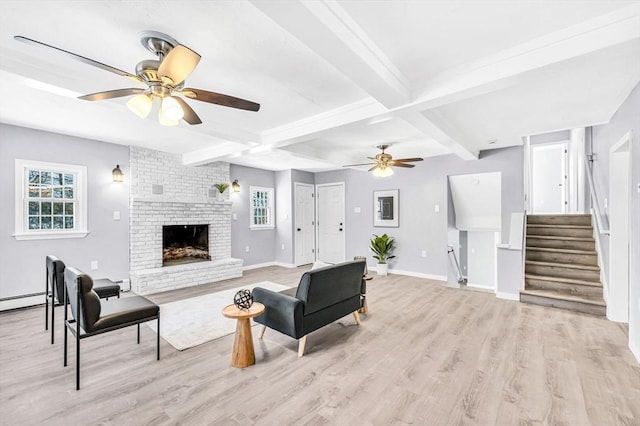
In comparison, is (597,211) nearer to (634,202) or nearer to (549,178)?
(634,202)

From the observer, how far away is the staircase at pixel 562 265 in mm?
4184

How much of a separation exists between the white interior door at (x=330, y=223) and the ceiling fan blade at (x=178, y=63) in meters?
5.92

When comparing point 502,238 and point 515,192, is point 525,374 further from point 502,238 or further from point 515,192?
point 515,192

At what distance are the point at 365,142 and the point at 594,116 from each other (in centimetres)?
289

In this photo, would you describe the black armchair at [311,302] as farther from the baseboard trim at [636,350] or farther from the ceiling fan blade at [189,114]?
the baseboard trim at [636,350]

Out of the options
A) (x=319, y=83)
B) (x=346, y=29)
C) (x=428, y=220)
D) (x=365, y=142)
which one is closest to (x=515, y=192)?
(x=428, y=220)

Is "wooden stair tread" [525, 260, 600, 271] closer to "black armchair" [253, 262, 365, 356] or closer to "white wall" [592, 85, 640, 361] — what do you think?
"white wall" [592, 85, 640, 361]

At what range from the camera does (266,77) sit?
2.53 m

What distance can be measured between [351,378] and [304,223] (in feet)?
18.2

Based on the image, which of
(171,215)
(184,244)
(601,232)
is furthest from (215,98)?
(601,232)

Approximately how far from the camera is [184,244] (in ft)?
20.0

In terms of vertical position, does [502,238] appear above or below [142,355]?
above

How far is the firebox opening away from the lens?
5795 millimetres

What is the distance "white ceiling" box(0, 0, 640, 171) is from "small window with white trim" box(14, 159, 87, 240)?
0.78m
